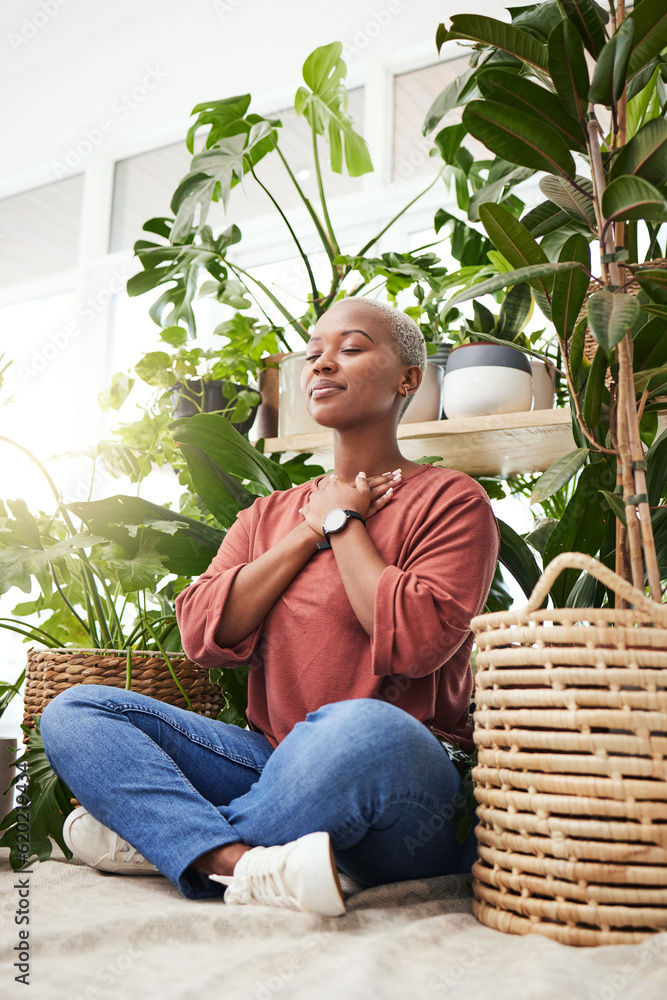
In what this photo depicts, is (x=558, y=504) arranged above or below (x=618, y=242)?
below

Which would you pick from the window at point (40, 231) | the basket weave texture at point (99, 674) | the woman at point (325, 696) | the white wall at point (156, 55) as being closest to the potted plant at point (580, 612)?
the woman at point (325, 696)

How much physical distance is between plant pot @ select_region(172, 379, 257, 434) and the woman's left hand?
0.68 meters

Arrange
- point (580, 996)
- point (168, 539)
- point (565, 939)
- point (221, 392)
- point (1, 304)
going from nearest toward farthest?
1. point (580, 996)
2. point (565, 939)
3. point (168, 539)
4. point (221, 392)
5. point (1, 304)

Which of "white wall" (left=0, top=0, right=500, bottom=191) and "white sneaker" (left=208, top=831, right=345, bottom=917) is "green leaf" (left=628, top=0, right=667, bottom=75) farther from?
"white wall" (left=0, top=0, right=500, bottom=191)

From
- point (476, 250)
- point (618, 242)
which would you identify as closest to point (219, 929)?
point (618, 242)

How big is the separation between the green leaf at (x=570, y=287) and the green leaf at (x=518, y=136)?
12cm

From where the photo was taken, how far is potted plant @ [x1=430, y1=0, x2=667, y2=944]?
2.56 feet

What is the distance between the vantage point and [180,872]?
93 centimetres

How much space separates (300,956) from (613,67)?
0.96 meters

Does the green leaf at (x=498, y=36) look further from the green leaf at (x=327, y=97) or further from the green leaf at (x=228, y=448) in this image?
the green leaf at (x=327, y=97)

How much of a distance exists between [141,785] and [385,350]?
27.2 inches


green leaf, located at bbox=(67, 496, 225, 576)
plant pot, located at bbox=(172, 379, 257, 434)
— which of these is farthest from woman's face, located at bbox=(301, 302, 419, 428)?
plant pot, located at bbox=(172, 379, 257, 434)

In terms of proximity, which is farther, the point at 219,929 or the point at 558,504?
the point at 558,504

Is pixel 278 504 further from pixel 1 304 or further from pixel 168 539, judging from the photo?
pixel 1 304
